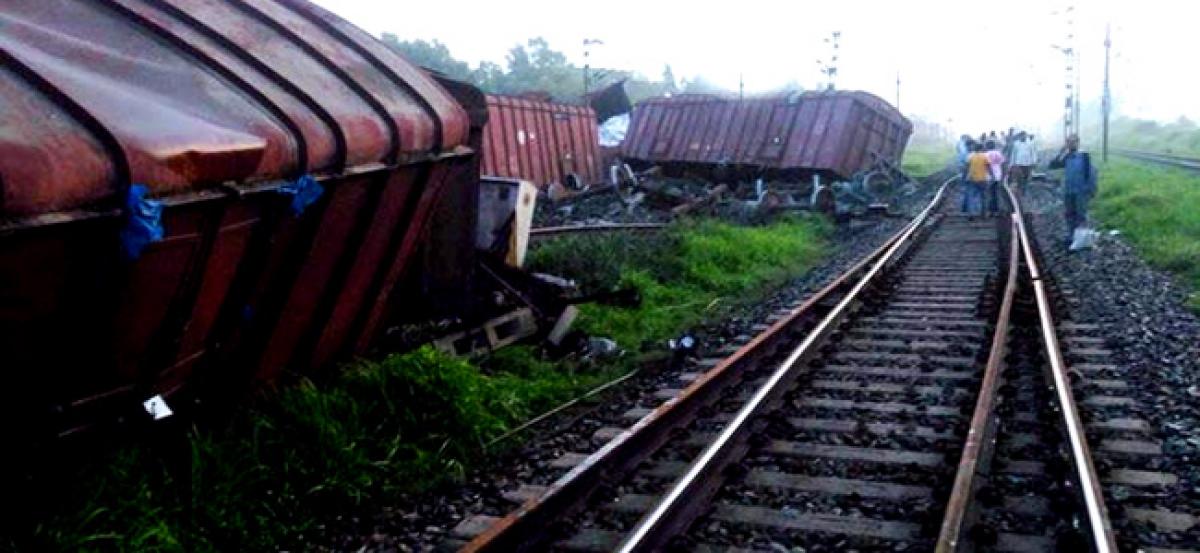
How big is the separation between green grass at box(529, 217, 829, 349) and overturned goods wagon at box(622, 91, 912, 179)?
7655 millimetres

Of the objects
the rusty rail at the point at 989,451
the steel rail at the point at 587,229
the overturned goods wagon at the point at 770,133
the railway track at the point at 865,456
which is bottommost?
the railway track at the point at 865,456

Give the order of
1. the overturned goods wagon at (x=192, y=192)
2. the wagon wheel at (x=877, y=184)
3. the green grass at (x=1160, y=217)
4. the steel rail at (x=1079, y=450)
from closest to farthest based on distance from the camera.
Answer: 1. the overturned goods wagon at (x=192, y=192)
2. the steel rail at (x=1079, y=450)
3. the green grass at (x=1160, y=217)
4. the wagon wheel at (x=877, y=184)

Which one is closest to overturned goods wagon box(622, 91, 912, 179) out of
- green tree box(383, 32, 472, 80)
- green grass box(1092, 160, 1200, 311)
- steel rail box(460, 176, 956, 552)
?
green grass box(1092, 160, 1200, 311)

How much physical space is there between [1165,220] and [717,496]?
1453 cm

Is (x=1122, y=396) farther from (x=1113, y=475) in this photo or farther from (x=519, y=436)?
(x=519, y=436)

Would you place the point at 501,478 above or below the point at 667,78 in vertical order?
below

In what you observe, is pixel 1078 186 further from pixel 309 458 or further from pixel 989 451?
pixel 309 458

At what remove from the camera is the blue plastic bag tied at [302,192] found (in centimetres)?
443

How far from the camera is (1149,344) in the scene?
7.69m

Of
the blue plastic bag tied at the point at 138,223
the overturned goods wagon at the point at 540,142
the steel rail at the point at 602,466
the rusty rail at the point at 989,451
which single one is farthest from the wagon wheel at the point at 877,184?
the blue plastic bag tied at the point at 138,223

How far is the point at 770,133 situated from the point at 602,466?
63.3 ft

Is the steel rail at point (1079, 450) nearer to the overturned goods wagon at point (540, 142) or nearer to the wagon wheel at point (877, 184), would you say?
the overturned goods wagon at point (540, 142)

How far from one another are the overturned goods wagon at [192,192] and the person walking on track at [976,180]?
45.7 ft

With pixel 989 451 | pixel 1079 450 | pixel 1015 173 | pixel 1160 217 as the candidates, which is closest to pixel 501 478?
pixel 989 451
